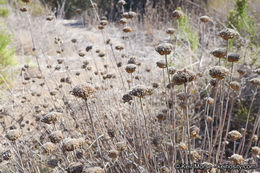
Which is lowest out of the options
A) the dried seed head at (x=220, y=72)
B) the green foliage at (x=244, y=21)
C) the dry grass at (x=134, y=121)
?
the dry grass at (x=134, y=121)

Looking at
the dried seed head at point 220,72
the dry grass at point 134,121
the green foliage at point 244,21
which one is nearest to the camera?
the dried seed head at point 220,72

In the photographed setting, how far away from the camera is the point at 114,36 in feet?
28.5

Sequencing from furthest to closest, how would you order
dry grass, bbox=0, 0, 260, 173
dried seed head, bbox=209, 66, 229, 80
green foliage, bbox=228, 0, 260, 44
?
green foliage, bbox=228, 0, 260, 44 < dry grass, bbox=0, 0, 260, 173 < dried seed head, bbox=209, 66, 229, 80

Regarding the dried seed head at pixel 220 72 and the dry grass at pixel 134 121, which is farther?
the dry grass at pixel 134 121

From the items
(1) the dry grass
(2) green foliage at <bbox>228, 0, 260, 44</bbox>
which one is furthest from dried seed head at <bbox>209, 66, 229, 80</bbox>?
(2) green foliage at <bbox>228, 0, 260, 44</bbox>

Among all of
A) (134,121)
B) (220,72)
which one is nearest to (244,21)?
(134,121)

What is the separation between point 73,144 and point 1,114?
1.88m

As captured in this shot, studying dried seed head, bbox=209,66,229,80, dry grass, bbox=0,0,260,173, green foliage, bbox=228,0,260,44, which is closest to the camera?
dried seed head, bbox=209,66,229,80

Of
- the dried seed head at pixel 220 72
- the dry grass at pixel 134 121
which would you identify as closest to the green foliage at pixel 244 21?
the dry grass at pixel 134 121

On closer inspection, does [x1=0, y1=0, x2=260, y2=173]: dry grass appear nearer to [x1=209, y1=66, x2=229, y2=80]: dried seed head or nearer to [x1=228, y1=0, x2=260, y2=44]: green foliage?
[x1=209, y1=66, x2=229, y2=80]: dried seed head

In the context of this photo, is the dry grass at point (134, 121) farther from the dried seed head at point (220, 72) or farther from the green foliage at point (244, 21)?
the green foliage at point (244, 21)

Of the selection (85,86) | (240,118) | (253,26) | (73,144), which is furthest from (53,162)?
(253,26)

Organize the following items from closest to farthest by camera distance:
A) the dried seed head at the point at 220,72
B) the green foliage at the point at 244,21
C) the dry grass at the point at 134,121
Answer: the dried seed head at the point at 220,72
the dry grass at the point at 134,121
the green foliage at the point at 244,21

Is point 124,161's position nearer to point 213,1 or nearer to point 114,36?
point 213,1
